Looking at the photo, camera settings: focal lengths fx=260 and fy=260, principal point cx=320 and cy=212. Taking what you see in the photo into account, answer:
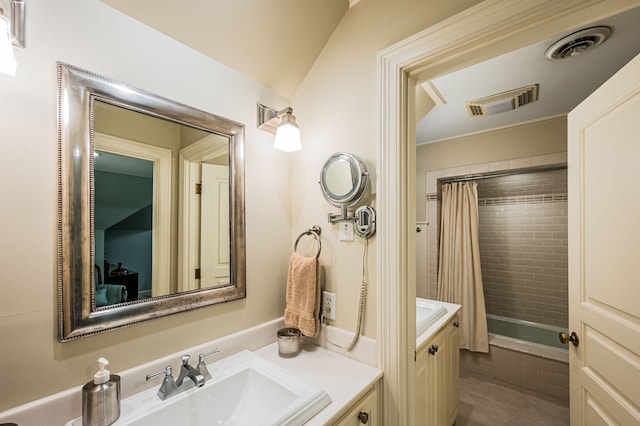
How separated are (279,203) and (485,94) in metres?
1.74

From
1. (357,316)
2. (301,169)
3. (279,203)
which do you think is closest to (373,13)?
(301,169)

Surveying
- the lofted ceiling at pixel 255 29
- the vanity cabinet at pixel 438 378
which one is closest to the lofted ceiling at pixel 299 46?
the lofted ceiling at pixel 255 29

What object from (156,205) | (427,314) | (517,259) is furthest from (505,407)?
(156,205)

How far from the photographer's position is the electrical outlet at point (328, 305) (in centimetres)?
119

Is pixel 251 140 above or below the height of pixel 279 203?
above

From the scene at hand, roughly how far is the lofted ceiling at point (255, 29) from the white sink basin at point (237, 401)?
126cm

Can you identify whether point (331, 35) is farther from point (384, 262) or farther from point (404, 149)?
point (384, 262)

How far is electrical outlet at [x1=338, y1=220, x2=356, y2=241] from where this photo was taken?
3.70 ft

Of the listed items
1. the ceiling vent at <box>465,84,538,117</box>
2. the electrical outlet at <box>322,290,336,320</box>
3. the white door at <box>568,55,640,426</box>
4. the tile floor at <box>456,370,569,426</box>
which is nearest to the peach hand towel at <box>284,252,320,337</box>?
the electrical outlet at <box>322,290,336,320</box>

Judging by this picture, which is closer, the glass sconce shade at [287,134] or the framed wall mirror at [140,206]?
the framed wall mirror at [140,206]

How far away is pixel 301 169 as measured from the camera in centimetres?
135

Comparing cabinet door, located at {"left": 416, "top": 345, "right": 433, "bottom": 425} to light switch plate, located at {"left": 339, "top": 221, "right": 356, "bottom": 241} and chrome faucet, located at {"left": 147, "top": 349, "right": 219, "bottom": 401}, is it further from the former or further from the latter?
chrome faucet, located at {"left": 147, "top": 349, "right": 219, "bottom": 401}

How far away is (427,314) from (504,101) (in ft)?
5.59

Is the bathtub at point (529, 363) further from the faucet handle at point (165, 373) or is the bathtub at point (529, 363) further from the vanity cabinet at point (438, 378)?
the faucet handle at point (165, 373)
